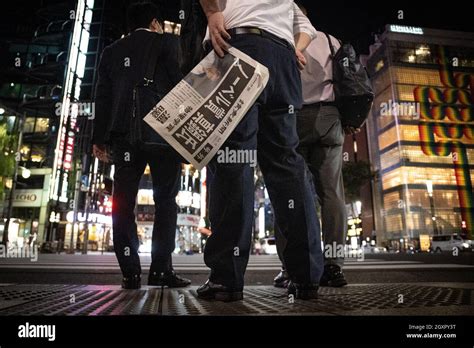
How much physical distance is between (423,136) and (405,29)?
14651 millimetres

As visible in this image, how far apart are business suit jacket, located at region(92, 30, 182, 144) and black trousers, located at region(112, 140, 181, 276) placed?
0.18 metres

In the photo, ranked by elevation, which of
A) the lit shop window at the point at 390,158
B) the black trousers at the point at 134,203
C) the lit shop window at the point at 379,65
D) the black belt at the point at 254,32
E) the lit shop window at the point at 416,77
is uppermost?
the lit shop window at the point at 379,65

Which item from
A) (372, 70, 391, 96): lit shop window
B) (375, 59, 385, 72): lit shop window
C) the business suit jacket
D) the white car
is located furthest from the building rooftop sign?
the business suit jacket

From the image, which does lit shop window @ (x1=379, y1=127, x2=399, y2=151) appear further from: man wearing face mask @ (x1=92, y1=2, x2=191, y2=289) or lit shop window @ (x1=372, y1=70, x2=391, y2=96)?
man wearing face mask @ (x1=92, y1=2, x2=191, y2=289)

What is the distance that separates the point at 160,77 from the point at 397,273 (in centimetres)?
272

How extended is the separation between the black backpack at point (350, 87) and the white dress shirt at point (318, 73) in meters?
0.05

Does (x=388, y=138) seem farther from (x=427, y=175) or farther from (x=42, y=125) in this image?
(x=42, y=125)

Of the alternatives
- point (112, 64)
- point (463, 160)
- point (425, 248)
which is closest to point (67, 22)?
point (112, 64)

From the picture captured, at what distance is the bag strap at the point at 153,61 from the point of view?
240 cm

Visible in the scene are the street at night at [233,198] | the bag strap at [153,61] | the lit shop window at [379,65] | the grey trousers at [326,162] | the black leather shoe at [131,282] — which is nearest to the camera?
the street at night at [233,198]

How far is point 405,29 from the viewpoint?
43.6 meters

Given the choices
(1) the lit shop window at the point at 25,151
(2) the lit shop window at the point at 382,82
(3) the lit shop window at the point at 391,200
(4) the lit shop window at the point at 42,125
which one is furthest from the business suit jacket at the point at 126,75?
(2) the lit shop window at the point at 382,82
